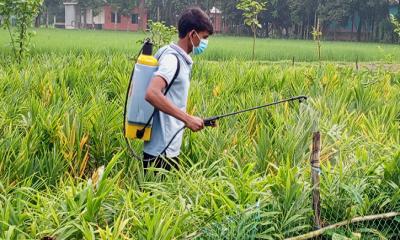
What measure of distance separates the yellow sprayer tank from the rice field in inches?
9.7

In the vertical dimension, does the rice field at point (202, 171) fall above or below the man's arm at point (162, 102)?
below

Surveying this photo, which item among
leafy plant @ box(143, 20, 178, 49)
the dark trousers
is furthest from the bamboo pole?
leafy plant @ box(143, 20, 178, 49)

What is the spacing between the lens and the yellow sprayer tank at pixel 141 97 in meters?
3.30

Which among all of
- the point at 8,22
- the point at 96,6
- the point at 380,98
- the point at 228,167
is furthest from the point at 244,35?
the point at 228,167

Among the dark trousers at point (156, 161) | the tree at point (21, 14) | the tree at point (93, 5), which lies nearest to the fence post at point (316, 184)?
the dark trousers at point (156, 161)

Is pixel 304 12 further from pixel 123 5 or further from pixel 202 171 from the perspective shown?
pixel 202 171

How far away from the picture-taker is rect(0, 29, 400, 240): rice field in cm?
258

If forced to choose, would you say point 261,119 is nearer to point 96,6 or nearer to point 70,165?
point 70,165

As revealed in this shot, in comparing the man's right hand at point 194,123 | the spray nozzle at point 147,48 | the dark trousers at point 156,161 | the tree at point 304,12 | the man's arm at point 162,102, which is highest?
the tree at point 304,12

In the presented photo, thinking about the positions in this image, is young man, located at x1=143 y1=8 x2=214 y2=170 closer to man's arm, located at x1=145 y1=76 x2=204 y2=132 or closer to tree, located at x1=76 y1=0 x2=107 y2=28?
man's arm, located at x1=145 y1=76 x2=204 y2=132

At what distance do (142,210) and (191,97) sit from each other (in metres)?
2.75

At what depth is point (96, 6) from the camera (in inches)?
2078

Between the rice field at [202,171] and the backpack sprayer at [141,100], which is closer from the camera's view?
the rice field at [202,171]

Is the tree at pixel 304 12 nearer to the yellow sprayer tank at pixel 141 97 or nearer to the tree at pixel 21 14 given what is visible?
the tree at pixel 21 14
